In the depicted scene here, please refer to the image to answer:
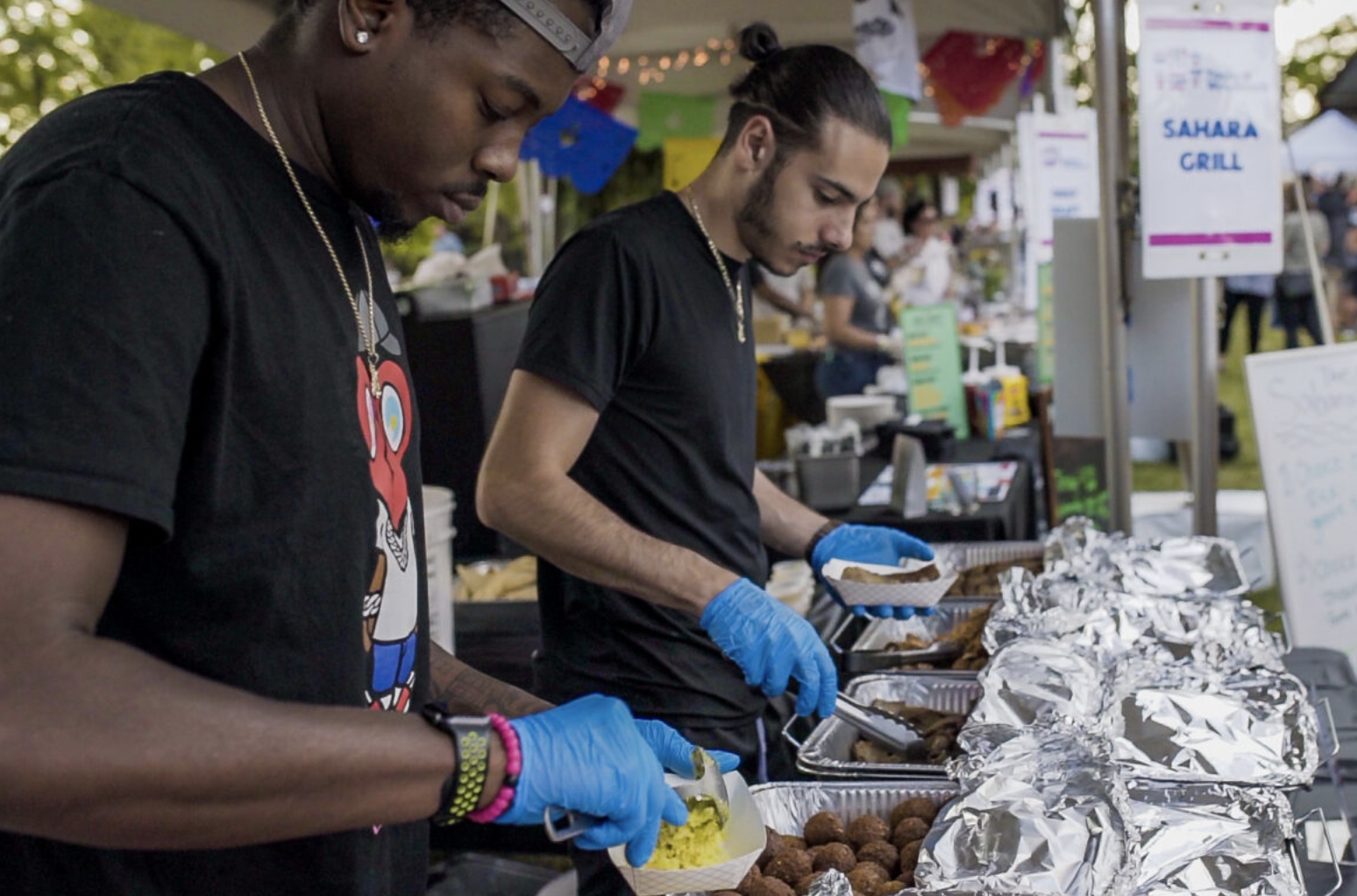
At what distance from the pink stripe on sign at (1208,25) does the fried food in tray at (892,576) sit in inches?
68.4

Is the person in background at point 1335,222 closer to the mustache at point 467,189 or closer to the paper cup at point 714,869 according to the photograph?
the paper cup at point 714,869

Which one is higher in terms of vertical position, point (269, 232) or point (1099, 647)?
point (269, 232)

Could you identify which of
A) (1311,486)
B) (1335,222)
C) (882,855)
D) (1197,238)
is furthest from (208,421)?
(1335,222)

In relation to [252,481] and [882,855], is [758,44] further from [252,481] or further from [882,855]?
[252,481]

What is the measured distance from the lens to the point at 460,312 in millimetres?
4352

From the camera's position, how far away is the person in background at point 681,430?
1.87 meters

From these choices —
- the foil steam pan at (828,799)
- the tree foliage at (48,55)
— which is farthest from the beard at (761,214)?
the tree foliage at (48,55)

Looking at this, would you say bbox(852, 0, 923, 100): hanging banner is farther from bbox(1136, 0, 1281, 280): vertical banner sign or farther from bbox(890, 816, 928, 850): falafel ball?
bbox(890, 816, 928, 850): falafel ball

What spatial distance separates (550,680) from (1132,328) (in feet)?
8.20

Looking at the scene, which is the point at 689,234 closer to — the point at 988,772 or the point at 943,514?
the point at 988,772

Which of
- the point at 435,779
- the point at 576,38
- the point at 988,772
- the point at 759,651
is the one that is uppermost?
the point at 576,38

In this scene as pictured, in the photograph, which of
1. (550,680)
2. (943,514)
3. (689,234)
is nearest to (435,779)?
(550,680)

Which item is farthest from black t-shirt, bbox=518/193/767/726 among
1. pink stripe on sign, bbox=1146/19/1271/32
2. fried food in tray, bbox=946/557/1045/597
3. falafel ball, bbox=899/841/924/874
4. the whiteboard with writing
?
the whiteboard with writing

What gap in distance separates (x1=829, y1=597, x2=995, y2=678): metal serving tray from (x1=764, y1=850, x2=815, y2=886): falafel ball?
89 centimetres
